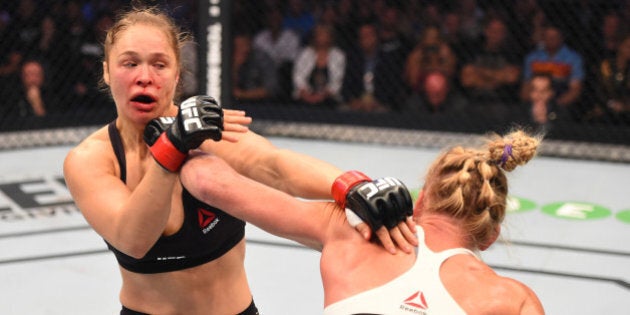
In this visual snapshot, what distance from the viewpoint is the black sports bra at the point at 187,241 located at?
2020 millimetres

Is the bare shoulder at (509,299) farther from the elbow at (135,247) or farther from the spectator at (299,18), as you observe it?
the spectator at (299,18)

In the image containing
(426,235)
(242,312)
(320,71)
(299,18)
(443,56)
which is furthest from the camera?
(299,18)

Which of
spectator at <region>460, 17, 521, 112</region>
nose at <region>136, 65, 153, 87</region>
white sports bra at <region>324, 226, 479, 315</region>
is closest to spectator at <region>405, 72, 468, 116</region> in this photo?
spectator at <region>460, 17, 521, 112</region>

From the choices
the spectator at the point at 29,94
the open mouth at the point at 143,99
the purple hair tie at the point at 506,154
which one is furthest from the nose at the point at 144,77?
the spectator at the point at 29,94

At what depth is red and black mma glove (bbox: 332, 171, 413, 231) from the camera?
163cm

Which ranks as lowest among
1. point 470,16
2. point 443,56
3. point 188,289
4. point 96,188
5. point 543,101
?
point 543,101

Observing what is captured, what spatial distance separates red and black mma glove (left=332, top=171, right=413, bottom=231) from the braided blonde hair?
64 millimetres

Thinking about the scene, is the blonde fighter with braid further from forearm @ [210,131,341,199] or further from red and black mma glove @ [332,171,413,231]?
forearm @ [210,131,341,199]

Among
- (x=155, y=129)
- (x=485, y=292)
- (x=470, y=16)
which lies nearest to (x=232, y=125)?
(x=155, y=129)

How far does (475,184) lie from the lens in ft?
5.46

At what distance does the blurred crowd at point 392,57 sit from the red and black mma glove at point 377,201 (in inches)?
168

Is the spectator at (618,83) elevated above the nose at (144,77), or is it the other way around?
the nose at (144,77)

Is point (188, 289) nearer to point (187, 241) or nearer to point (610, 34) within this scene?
point (187, 241)

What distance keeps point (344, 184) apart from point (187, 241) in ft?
1.59
